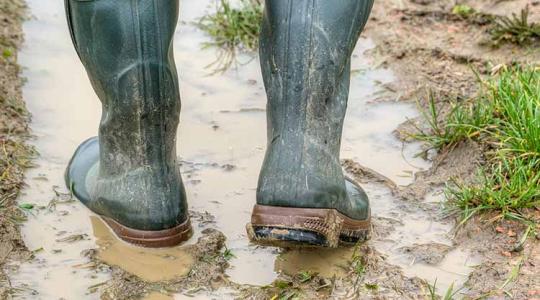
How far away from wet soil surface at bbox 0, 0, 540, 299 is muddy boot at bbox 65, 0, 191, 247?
0.09 m

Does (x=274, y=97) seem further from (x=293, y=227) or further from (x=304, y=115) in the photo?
(x=293, y=227)

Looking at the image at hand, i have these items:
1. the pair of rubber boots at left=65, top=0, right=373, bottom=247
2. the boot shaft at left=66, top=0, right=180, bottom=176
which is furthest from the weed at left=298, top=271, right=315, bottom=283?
the boot shaft at left=66, top=0, right=180, bottom=176

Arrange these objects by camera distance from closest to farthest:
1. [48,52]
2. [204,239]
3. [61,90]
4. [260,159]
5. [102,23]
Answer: [102,23] → [204,239] → [260,159] → [61,90] → [48,52]

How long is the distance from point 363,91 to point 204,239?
4.16ft

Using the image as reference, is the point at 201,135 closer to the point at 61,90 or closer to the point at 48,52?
the point at 61,90

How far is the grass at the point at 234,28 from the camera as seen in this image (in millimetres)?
4082

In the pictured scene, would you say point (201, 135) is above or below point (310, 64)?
below

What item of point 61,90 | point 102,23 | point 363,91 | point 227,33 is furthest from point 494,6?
point 102,23

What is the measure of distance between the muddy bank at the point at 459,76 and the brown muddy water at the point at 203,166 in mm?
66

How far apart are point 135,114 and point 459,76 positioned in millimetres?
1712

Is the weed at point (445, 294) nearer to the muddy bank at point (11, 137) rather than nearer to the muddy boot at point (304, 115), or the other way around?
the muddy boot at point (304, 115)

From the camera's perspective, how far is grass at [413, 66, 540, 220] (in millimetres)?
2824

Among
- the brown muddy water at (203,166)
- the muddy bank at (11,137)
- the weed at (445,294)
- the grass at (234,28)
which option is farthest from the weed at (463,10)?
the weed at (445,294)

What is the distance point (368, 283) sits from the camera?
2.52 meters
